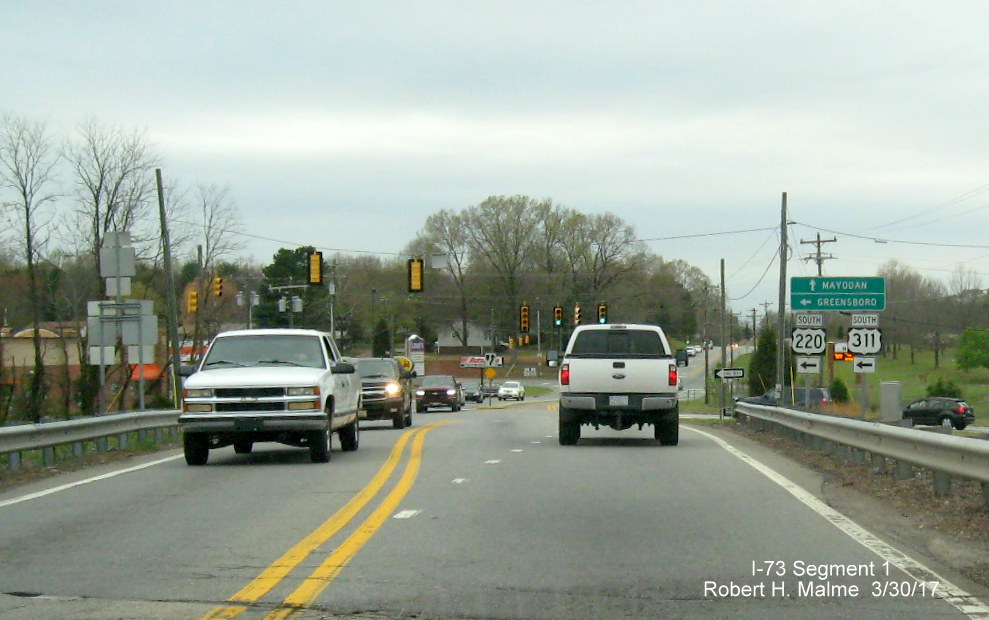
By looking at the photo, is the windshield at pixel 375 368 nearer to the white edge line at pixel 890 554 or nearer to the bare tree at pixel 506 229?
the white edge line at pixel 890 554

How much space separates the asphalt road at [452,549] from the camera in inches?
275

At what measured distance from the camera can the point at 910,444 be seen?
12117 millimetres

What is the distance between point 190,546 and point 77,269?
46993 mm

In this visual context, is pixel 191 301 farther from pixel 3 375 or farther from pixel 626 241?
pixel 626 241

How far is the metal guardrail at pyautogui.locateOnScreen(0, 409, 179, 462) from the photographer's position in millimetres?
14906

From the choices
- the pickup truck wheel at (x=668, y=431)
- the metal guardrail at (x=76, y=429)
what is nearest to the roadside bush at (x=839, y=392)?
the pickup truck wheel at (x=668, y=431)

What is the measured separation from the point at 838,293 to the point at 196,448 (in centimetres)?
1380

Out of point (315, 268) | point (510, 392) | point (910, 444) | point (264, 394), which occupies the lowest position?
point (510, 392)

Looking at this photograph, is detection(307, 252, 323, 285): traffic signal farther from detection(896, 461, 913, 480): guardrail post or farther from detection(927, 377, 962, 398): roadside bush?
detection(927, 377, 962, 398): roadside bush

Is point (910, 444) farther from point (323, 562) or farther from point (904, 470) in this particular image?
point (323, 562)

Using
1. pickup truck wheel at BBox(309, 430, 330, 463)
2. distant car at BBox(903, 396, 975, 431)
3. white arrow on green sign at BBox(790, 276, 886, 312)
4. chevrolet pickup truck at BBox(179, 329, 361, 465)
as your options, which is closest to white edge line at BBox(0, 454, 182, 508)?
chevrolet pickup truck at BBox(179, 329, 361, 465)

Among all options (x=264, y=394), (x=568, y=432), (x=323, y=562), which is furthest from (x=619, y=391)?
(x=323, y=562)

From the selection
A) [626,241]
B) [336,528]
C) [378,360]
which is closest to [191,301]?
[378,360]

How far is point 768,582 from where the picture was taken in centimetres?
757
